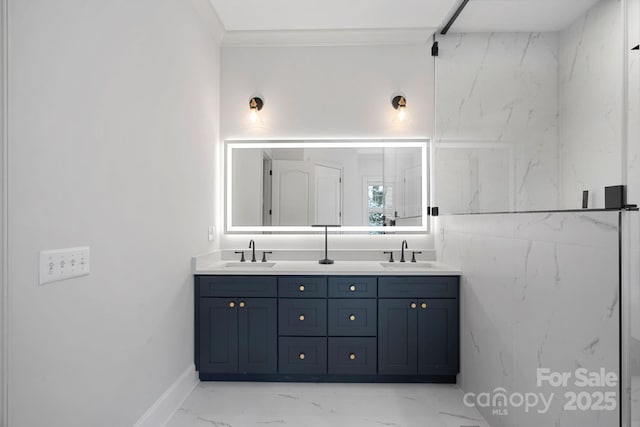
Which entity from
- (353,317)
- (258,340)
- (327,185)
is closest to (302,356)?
(258,340)

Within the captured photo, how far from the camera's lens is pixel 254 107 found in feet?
Answer: 9.78

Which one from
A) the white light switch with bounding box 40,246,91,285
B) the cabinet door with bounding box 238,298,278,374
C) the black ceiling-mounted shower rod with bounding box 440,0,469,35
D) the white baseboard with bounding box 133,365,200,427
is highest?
the black ceiling-mounted shower rod with bounding box 440,0,469,35

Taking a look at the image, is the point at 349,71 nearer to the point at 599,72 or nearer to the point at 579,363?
the point at 599,72

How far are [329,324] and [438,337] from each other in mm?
828

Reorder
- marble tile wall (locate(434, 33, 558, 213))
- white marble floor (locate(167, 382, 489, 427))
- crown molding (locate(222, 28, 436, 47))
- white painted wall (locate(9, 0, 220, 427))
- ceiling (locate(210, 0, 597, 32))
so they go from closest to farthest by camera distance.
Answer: white painted wall (locate(9, 0, 220, 427)) → marble tile wall (locate(434, 33, 558, 213)) → white marble floor (locate(167, 382, 489, 427)) → ceiling (locate(210, 0, 597, 32)) → crown molding (locate(222, 28, 436, 47))

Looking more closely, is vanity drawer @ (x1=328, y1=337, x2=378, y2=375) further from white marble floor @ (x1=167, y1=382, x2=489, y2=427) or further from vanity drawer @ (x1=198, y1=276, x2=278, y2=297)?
vanity drawer @ (x1=198, y1=276, x2=278, y2=297)

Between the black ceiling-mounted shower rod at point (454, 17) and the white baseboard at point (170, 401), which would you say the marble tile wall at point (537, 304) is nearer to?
the black ceiling-mounted shower rod at point (454, 17)

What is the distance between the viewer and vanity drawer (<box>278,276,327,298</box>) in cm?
249

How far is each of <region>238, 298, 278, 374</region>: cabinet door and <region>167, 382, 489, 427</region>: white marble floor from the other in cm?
15

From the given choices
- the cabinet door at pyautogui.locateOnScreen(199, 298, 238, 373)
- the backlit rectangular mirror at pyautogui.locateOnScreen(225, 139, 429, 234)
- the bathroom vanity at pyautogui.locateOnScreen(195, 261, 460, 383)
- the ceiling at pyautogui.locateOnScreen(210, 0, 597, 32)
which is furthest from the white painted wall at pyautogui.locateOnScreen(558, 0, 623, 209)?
the cabinet door at pyautogui.locateOnScreen(199, 298, 238, 373)

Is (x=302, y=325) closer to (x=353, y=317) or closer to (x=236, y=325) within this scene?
(x=353, y=317)

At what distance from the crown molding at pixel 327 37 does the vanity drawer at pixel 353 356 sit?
2551mm

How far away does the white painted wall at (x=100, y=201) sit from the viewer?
1.07m

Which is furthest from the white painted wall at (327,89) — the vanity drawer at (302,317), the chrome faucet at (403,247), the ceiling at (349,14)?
the vanity drawer at (302,317)
